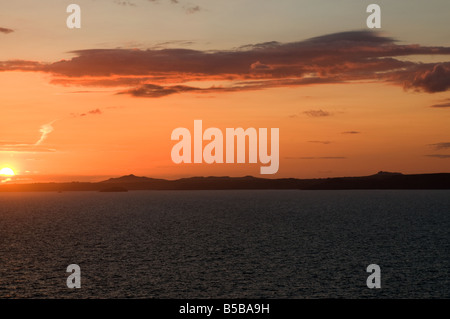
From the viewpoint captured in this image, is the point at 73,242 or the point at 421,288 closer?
the point at 421,288

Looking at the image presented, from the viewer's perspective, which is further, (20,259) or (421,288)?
(20,259)

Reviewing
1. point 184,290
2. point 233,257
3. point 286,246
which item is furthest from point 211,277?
point 286,246

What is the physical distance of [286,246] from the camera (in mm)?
94812
